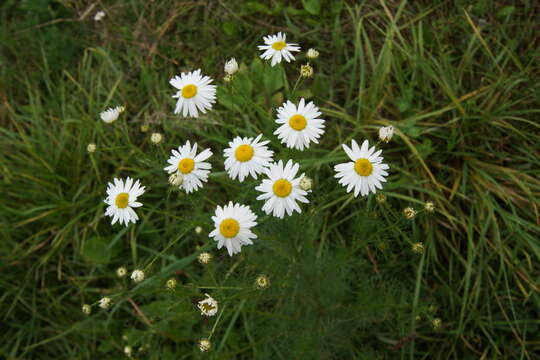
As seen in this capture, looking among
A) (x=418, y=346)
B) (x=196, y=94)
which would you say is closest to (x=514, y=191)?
(x=418, y=346)

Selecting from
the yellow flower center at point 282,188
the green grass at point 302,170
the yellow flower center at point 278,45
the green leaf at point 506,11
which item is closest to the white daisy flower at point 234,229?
the yellow flower center at point 282,188

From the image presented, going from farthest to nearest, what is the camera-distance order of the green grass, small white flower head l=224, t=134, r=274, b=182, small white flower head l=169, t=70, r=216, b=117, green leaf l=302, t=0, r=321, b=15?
1. green leaf l=302, t=0, r=321, b=15
2. the green grass
3. small white flower head l=169, t=70, r=216, b=117
4. small white flower head l=224, t=134, r=274, b=182

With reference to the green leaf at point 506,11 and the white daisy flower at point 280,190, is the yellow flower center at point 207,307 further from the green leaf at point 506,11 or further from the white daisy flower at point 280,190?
the green leaf at point 506,11

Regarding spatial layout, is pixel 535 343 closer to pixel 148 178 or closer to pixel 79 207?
pixel 148 178

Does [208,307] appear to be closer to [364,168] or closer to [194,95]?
[364,168]

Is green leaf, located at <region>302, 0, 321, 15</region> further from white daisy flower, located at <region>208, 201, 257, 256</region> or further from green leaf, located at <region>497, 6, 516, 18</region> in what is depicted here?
white daisy flower, located at <region>208, 201, 257, 256</region>

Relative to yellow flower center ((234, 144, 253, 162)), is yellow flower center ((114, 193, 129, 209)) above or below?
below

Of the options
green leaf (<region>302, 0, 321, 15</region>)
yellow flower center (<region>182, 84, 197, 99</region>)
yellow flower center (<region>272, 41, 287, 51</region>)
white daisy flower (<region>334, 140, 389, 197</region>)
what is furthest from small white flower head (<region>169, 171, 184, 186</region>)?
green leaf (<region>302, 0, 321, 15</region>)
